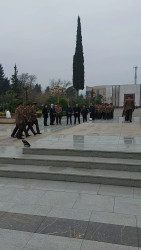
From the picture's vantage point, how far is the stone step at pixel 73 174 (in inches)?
197

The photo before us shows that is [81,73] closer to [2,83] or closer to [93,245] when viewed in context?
[2,83]

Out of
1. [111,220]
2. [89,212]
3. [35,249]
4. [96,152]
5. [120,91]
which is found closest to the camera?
[35,249]

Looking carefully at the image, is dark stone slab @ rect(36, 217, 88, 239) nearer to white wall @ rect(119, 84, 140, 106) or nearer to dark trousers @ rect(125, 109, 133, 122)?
dark trousers @ rect(125, 109, 133, 122)

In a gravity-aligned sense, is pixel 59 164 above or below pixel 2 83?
below

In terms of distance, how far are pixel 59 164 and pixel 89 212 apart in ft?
7.37

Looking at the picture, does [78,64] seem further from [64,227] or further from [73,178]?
[64,227]

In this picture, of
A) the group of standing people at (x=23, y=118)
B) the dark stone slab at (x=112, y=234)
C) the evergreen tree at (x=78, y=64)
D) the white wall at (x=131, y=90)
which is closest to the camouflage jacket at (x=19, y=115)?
the group of standing people at (x=23, y=118)

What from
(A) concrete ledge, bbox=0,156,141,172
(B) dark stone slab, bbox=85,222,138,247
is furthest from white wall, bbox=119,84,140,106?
(B) dark stone slab, bbox=85,222,138,247

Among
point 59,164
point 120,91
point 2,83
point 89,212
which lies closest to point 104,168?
point 59,164

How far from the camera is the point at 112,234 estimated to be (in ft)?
10.4

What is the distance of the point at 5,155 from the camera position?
6652 mm

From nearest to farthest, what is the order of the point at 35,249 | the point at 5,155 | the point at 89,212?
1. the point at 35,249
2. the point at 89,212
3. the point at 5,155

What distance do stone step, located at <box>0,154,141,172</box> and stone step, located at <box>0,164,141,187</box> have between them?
0.14m

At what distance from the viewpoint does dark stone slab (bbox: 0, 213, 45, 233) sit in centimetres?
334
